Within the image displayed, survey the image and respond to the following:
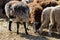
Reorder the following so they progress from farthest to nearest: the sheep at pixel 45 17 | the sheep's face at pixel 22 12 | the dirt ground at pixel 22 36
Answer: the sheep at pixel 45 17 < the dirt ground at pixel 22 36 < the sheep's face at pixel 22 12

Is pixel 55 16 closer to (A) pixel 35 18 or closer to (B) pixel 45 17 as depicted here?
(B) pixel 45 17

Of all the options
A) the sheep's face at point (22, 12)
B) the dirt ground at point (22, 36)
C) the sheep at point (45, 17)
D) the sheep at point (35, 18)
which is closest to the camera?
the sheep's face at point (22, 12)


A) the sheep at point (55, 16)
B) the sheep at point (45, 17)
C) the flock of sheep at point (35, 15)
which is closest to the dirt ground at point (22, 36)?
the flock of sheep at point (35, 15)

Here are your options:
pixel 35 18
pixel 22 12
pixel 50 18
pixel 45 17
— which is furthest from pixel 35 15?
pixel 22 12

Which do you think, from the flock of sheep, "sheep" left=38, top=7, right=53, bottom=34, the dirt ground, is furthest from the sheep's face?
"sheep" left=38, top=7, right=53, bottom=34

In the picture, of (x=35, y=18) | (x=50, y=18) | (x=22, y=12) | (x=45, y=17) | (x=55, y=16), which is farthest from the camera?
(x=35, y=18)

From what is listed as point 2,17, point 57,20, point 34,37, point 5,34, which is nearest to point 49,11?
point 57,20

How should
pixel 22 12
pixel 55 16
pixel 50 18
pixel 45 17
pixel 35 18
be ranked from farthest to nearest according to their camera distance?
pixel 35 18, pixel 45 17, pixel 50 18, pixel 55 16, pixel 22 12

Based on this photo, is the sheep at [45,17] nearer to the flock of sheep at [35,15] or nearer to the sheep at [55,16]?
the flock of sheep at [35,15]

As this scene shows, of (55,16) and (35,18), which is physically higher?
(55,16)

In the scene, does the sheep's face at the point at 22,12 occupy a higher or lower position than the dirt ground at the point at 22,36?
higher

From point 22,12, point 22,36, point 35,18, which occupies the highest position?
point 22,12

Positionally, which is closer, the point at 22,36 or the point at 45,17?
the point at 22,36

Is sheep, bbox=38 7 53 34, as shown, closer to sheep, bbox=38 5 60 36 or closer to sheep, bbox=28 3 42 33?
sheep, bbox=38 5 60 36
